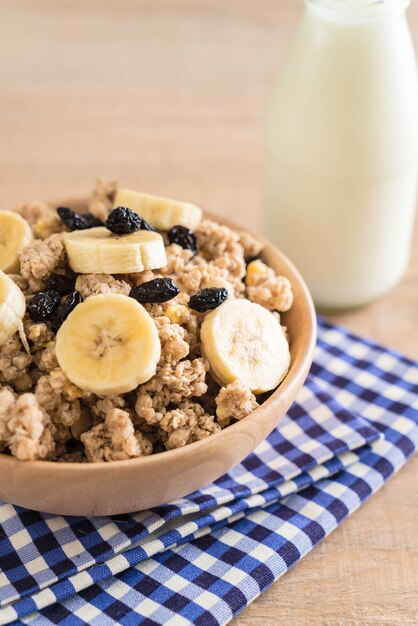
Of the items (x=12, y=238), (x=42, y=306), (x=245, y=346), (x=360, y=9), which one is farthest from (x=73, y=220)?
(x=360, y=9)

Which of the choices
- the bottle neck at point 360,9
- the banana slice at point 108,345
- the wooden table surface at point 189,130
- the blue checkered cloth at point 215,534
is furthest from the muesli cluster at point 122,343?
the bottle neck at point 360,9

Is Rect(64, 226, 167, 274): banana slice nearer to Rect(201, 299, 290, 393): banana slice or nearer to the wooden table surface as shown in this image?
Rect(201, 299, 290, 393): banana slice

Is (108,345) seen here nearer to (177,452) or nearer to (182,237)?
(177,452)

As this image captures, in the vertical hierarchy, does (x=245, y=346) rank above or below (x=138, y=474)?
above

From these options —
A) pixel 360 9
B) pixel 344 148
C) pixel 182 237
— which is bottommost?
pixel 182 237

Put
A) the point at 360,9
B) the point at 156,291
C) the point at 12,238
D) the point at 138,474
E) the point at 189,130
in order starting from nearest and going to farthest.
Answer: the point at 138,474 < the point at 156,291 < the point at 12,238 < the point at 360,9 < the point at 189,130

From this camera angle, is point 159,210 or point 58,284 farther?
point 159,210

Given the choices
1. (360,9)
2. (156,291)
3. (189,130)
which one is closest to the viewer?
(156,291)
